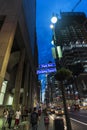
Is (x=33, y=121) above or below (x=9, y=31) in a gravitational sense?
below

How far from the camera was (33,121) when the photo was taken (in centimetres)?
1150

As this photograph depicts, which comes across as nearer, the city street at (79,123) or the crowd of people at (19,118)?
the crowd of people at (19,118)

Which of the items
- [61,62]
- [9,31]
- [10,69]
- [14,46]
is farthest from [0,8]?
[10,69]

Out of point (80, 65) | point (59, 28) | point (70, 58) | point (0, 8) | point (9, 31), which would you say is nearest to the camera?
point (9, 31)

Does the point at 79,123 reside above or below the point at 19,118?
below

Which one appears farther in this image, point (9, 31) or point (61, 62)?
point (9, 31)

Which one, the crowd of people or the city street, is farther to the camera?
the city street

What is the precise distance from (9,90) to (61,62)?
22595 mm

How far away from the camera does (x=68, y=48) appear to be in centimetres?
11194

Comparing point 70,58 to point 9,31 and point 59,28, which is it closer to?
point 59,28

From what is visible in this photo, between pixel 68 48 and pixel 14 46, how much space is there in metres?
87.1

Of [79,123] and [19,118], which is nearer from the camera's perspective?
[19,118]

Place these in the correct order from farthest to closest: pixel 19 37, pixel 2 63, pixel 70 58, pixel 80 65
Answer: pixel 70 58 < pixel 80 65 < pixel 19 37 < pixel 2 63

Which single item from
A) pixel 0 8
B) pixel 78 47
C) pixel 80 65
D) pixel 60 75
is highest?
pixel 78 47
